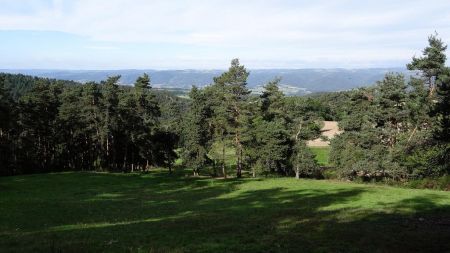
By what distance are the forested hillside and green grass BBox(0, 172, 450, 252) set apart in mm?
14084

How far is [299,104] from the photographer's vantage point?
229ft

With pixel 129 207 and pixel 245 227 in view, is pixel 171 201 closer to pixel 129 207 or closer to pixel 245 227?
pixel 129 207

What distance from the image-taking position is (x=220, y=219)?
27.8 m

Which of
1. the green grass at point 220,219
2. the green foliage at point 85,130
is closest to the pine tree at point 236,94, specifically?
the green grass at point 220,219

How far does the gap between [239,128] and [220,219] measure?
126ft

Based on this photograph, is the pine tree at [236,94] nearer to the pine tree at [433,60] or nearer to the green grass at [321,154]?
the pine tree at [433,60]

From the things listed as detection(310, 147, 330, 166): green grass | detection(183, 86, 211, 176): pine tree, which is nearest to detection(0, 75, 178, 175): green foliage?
detection(183, 86, 211, 176): pine tree

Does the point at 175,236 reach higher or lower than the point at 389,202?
higher

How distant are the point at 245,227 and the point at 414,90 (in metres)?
49.7

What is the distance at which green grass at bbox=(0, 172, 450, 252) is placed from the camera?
63.0 feet

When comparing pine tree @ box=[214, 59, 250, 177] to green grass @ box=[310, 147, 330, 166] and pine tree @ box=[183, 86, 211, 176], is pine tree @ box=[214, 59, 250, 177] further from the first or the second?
green grass @ box=[310, 147, 330, 166]

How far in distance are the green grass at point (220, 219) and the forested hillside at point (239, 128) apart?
14084 millimetres

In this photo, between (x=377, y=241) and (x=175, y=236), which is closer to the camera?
(x=377, y=241)

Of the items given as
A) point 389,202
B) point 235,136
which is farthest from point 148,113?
point 389,202
